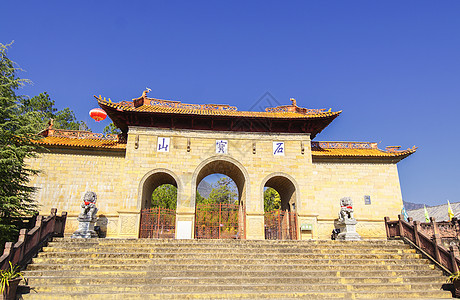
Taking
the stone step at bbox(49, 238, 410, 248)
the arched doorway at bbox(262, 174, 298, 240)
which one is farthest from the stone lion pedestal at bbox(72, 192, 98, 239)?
the arched doorway at bbox(262, 174, 298, 240)

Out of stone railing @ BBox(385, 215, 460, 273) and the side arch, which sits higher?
the side arch

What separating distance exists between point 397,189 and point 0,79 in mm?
18142

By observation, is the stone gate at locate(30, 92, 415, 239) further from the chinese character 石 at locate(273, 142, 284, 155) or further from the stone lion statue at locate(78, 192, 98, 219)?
the stone lion statue at locate(78, 192, 98, 219)

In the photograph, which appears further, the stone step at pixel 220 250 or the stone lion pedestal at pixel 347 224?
the stone lion pedestal at pixel 347 224

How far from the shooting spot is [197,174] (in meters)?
14.1

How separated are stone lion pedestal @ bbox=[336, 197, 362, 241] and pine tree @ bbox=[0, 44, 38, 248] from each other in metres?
11.8

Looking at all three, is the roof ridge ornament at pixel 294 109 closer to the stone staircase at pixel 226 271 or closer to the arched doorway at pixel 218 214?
the arched doorway at pixel 218 214

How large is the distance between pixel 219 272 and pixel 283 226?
314 inches

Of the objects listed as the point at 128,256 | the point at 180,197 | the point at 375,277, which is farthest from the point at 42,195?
the point at 375,277

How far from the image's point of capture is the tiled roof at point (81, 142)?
45.7ft

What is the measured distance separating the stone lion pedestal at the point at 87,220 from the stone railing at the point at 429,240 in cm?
1196

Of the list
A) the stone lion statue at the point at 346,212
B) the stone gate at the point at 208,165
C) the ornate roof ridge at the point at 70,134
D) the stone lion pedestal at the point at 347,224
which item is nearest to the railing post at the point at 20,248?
the stone gate at the point at 208,165

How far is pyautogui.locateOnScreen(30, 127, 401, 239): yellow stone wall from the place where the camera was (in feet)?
44.0

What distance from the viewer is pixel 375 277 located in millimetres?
7941
